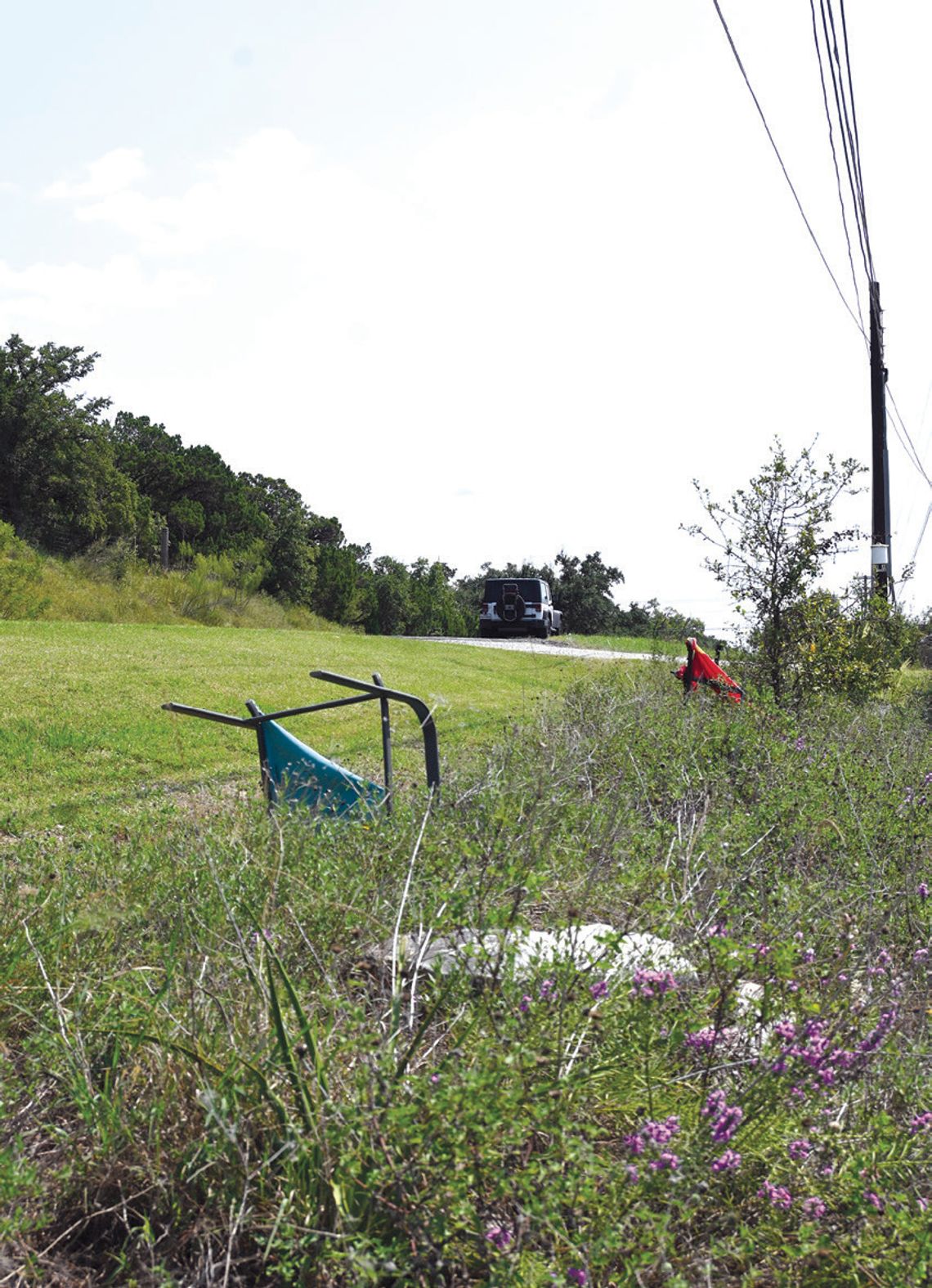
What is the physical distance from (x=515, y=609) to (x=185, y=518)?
13.0 m

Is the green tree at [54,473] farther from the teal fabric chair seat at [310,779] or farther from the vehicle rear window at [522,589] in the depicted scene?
the teal fabric chair seat at [310,779]

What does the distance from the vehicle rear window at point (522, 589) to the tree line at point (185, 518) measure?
6.68 meters

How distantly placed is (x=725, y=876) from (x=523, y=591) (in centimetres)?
2552

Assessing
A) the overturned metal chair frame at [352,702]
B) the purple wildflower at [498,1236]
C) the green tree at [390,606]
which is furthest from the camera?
the green tree at [390,606]

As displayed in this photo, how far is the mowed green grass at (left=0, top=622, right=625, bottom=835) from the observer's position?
665 cm

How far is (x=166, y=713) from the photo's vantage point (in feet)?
27.5

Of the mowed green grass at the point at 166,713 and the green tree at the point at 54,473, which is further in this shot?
the green tree at the point at 54,473


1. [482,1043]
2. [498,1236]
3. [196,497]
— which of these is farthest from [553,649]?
[196,497]

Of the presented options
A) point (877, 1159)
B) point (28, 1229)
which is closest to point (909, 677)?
point (877, 1159)

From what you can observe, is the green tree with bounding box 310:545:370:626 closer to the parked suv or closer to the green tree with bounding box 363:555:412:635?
the green tree with bounding box 363:555:412:635

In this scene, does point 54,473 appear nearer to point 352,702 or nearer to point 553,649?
point 553,649

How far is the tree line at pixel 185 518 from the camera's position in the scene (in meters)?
27.6

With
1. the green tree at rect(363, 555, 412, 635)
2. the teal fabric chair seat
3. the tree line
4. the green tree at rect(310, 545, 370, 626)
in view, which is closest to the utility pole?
the tree line

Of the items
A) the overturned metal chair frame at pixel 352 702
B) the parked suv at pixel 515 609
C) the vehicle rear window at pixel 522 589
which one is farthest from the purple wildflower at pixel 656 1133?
the vehicle rear window at pixel 522 589
